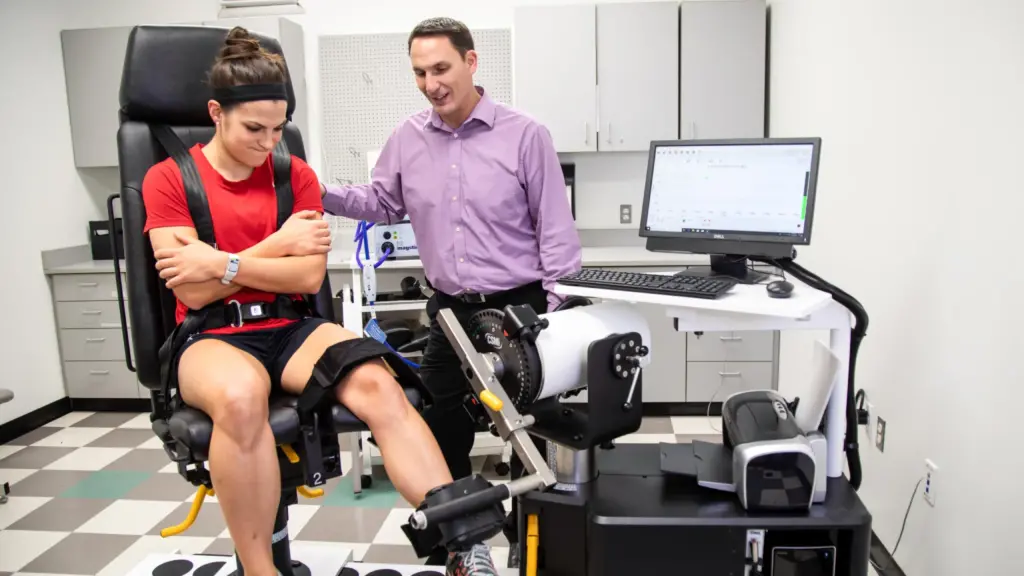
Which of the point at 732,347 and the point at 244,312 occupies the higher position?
the point at 244,312

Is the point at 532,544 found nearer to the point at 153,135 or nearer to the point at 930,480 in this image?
the point at 930,480

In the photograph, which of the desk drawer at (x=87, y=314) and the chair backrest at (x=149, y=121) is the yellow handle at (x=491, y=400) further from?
the desk drawer at (x=87, y=314)

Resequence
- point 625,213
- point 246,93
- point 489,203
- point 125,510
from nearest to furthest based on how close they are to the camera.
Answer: point 246,93 < point 489,203 < point 125,510 < point 625,213

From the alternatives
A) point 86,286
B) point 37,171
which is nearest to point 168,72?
point 86,286

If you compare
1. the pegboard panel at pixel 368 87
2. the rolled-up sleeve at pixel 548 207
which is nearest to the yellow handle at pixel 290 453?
the rolled-up sleeve at pixel 548 207

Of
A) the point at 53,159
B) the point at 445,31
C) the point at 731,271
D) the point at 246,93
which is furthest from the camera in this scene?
the point at 53,159

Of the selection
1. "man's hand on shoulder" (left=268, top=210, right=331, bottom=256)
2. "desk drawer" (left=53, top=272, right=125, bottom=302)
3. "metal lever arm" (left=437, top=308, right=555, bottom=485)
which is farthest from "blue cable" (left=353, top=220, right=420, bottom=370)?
"desk drawer" (left=53, top=272, right=125, bottom=302)

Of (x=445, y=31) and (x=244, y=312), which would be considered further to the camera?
(x=445, y=31)

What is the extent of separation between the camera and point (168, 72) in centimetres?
186

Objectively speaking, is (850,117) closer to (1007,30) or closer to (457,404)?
(1007,30)

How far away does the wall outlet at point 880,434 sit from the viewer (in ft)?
7.80

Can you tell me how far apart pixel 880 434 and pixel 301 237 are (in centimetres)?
193

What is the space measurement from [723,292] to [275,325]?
1.11 meters

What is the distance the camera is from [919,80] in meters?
2.12
